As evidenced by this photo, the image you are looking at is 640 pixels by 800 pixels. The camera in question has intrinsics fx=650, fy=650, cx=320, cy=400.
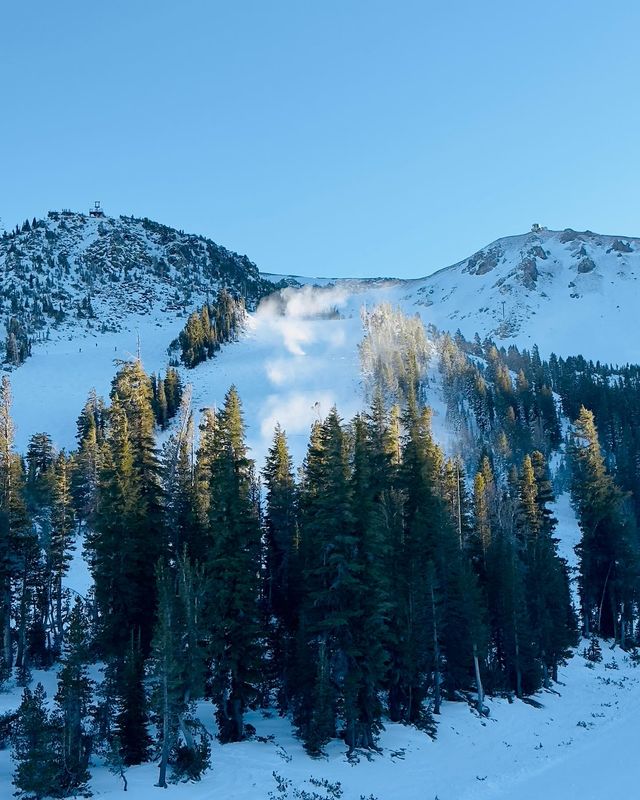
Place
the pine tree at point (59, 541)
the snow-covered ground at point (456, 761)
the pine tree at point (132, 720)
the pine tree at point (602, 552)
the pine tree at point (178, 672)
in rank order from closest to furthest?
1. the pine tree at point (178, 672)
2. the snow-covered ground at point (456, 761)
3. the pine tree at point (132, 720)
4. the pine tree at point (59, 541)
5. the pine tree at point (602, 552)

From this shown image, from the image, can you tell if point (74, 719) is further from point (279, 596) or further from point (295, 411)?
point (295, 411)

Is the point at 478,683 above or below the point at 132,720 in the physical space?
below

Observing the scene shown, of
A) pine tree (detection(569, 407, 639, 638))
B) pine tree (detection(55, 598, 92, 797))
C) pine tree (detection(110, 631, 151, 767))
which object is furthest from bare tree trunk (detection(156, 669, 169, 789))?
pine tree (detection(569, 407, 639, 638))

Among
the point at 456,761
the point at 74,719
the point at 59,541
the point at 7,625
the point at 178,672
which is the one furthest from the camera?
the point at 59,541

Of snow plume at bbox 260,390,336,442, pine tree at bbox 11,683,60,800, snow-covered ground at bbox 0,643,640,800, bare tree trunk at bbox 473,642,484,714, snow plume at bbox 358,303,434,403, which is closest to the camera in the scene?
pine tree at bbox 11,683,60,800

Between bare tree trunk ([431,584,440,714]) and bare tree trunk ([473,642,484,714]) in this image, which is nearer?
bare tree trunk ([431,584,440,714])

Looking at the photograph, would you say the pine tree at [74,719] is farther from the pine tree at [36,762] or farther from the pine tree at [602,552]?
the pine tree at [602,552]

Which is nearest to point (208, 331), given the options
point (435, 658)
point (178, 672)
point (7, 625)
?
point (7, 625)

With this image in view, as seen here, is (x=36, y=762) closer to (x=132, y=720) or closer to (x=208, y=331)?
(x=132, y=720)

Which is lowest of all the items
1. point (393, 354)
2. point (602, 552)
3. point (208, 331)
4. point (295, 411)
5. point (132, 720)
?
point (602, 552)

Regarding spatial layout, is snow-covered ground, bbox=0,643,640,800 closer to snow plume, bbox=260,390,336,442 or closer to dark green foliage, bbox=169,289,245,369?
snow plume, bbox=260,390,336,442

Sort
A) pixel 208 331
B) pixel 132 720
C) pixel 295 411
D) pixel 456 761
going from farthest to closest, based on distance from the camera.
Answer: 1. pixel 208 331
2. pixel 295 411
3. pixel 456 761
4. pixel 132 720

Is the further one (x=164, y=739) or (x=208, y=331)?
(x=208, y=331)

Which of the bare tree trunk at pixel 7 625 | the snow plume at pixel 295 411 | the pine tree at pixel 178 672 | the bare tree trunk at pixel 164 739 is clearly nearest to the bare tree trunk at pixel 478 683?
the pine tree at pixel 178 672
